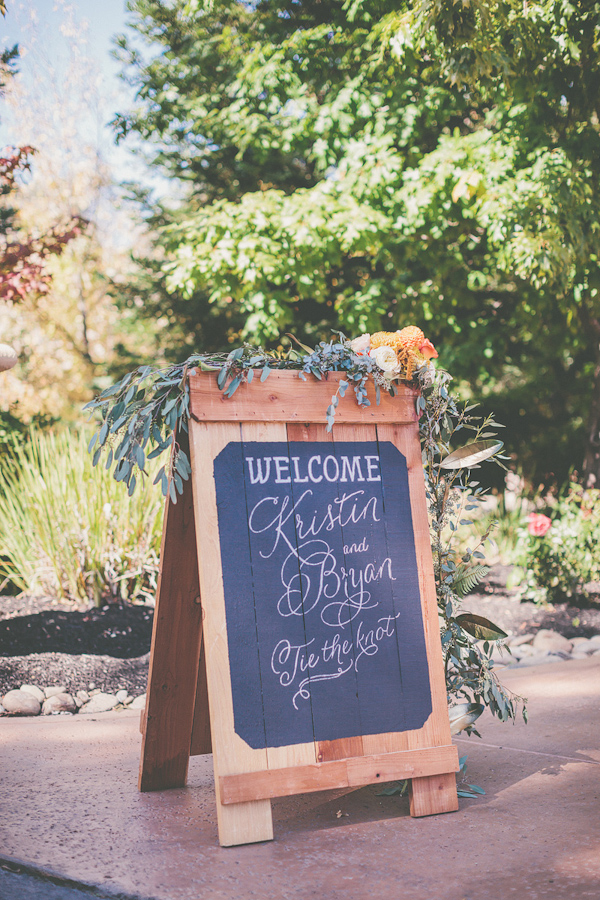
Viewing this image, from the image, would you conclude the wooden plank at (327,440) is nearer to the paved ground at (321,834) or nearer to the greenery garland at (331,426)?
the greenery garland at (331,426)

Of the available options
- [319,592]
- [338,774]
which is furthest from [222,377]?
[338,774]

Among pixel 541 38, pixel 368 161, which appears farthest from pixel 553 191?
pixel 368 161

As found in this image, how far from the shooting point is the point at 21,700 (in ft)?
12.3

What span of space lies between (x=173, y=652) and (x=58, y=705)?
1.73 m

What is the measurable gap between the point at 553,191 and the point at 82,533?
434cm

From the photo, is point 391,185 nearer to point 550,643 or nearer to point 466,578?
point 550,643

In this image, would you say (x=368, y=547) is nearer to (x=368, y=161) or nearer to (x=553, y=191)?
(x=553, y=191)

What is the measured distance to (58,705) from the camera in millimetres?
3871

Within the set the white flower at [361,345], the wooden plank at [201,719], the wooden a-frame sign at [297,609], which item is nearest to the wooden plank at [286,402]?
the wooden a-frame sign at [297,609]

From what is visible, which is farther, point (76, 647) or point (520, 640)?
point (520, 640)

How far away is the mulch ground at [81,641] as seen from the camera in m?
4.11

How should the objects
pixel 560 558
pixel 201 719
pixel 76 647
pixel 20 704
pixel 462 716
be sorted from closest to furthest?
1. pixel 462 716
2. pixel 201 719
3. pixel 20 704
4. pixel 76 647
5. pixel 560 558

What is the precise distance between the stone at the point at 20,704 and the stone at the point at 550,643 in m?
3.42

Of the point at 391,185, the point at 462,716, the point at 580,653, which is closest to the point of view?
the point at 462,716
